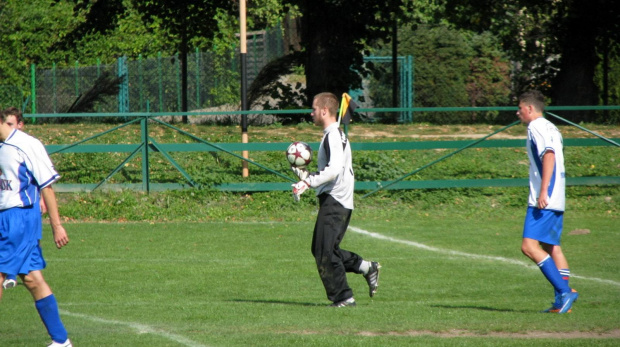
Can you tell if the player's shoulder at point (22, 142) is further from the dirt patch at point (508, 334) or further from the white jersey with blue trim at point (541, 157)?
the white jersey with blue trim at point (541, 157)

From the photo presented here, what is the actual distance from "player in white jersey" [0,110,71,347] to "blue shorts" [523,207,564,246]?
3.91 m

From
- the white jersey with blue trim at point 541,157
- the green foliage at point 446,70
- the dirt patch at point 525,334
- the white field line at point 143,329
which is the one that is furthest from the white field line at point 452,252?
the green foliage at point 446,70

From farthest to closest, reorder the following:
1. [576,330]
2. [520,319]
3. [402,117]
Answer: [402,117] → [520,319] → [576,330]

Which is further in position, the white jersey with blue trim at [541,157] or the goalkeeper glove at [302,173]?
the white jersey with blue trim at [541,157]

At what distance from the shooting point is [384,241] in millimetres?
12180

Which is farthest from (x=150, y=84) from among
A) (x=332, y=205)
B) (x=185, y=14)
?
(x=332, y=205)

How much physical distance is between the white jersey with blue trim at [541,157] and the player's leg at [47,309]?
4029mm

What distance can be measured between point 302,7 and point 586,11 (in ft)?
A: 24.5

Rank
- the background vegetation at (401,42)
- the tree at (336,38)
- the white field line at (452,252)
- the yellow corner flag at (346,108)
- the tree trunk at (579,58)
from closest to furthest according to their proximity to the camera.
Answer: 1. the yellow corner flag at (346,108)
2. the white field line at (452,252)
3. the tree at (336,38)
4. the background vegetation at (401,42)
5. the tree trunk at (579,58)

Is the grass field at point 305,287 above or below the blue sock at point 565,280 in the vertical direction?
below

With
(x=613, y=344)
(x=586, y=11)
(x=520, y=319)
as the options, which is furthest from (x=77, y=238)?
(x=586, y=11)

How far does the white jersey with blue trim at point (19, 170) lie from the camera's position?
5.96 metres

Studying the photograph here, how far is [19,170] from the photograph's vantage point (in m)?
5.99

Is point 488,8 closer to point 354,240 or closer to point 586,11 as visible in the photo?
point 586,11
